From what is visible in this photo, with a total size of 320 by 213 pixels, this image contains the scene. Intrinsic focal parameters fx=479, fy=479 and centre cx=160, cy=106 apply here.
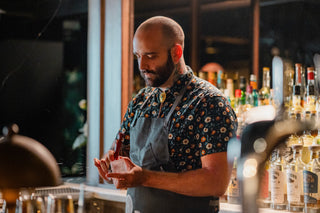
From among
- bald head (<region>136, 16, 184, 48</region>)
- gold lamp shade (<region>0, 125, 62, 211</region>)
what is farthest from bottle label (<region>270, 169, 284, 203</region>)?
gold lamp shade (<region>0, 125, 62, 211</region>)

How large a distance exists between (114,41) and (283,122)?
90.4 inches

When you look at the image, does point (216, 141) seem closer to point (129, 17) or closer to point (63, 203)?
point (63, 203)

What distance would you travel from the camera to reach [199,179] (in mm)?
1639

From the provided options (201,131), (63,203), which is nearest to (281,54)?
(201,131)

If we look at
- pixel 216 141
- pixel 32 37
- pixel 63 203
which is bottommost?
pixel 63 203

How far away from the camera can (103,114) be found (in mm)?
2969

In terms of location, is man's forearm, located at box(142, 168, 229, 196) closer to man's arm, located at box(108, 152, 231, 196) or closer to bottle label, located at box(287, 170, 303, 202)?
man's arm, located at box(108, 152, 231, 196)

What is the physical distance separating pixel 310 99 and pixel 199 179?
1.03 m

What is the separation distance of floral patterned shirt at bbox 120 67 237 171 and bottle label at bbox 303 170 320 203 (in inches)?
20.2

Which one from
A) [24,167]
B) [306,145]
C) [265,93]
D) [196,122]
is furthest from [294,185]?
[24,167]

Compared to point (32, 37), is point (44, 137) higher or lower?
lower

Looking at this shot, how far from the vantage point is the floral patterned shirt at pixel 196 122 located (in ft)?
5.54

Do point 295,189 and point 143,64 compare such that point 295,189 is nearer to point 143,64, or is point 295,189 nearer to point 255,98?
point 255,98

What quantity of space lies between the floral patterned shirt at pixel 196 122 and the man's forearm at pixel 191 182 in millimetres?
84
